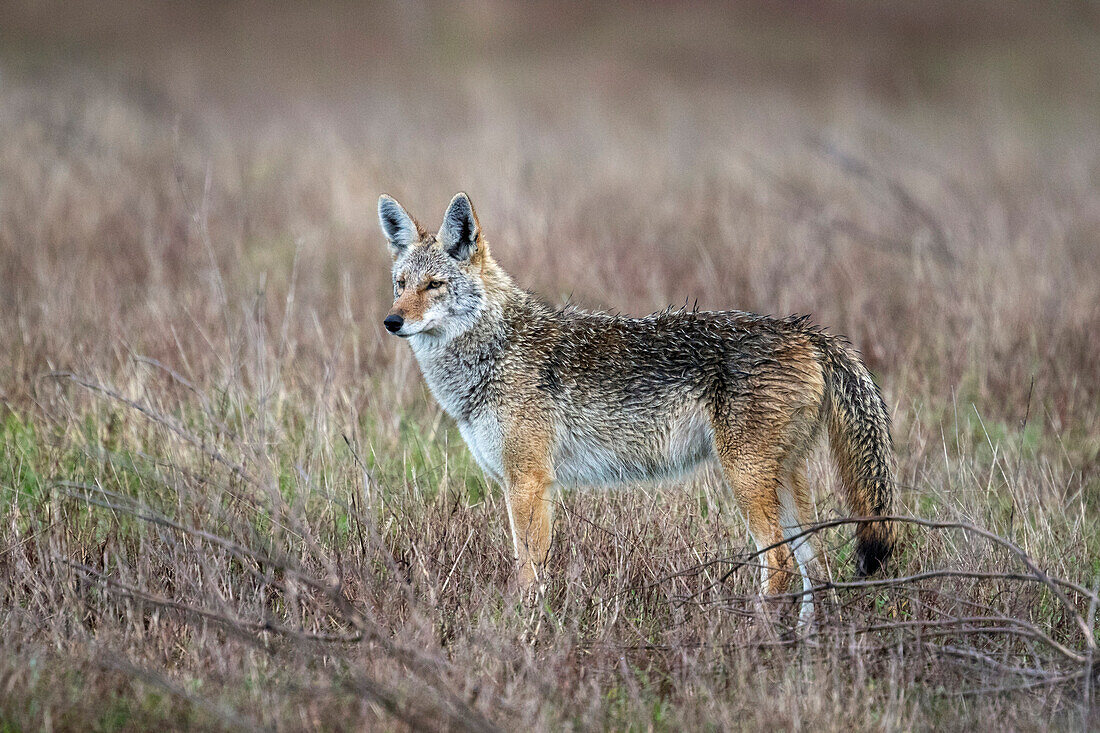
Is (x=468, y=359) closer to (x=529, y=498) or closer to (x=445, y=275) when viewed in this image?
(x=445, y=275)

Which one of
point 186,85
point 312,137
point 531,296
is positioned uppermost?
point 186,85

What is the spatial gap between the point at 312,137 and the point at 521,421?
12693 millimetres

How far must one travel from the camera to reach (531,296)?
6281 mm

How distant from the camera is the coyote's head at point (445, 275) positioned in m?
5.79

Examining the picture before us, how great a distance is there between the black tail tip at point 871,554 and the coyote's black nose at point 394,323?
257 centimetres

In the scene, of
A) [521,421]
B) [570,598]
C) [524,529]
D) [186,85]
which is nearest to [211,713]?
[570,598]

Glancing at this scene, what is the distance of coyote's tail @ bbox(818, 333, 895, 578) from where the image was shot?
5.09 m

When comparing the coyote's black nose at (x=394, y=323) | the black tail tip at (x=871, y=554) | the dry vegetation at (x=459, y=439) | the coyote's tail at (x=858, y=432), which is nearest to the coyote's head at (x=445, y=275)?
the coyote's black nose at (x=394, y=323)

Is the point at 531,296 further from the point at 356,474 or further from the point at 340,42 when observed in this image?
the point at 340,42

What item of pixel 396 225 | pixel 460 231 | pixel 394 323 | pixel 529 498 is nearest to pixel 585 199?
pixel 396 225

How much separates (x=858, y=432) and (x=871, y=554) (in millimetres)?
728

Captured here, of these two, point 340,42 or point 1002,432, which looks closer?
point 1002,432

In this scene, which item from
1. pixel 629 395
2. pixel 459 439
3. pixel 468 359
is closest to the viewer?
pixel 629 395

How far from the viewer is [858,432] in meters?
5.16
